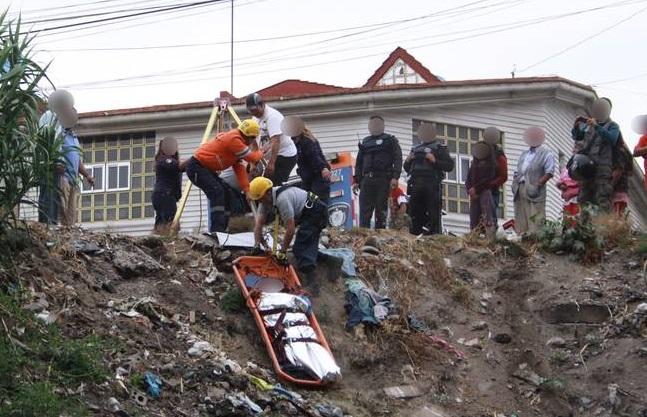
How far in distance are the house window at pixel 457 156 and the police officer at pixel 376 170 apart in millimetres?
8998

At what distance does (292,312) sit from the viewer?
11781 mm

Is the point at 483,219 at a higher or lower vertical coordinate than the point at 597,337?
higher

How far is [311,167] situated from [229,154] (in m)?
1.07

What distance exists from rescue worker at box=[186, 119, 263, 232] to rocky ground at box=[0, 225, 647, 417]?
1.73 ft

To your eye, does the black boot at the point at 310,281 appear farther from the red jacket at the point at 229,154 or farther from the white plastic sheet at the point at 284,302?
the red jacket at the point at 229,154

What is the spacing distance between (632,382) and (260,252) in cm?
400

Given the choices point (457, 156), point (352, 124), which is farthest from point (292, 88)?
point (457, 156)

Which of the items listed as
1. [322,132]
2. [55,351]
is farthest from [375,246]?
[322,132]

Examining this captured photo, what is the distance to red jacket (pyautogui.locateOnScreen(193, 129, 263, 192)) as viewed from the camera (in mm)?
13430

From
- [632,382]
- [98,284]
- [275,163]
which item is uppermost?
[275,163]

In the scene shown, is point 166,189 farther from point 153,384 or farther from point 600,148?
point 600,148

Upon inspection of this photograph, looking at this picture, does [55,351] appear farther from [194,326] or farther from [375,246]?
[375,246]

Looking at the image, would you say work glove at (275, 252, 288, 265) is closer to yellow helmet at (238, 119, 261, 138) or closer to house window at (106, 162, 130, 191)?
yellow helmet at (238, 119, 261, 138)

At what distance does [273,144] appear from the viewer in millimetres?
13812
